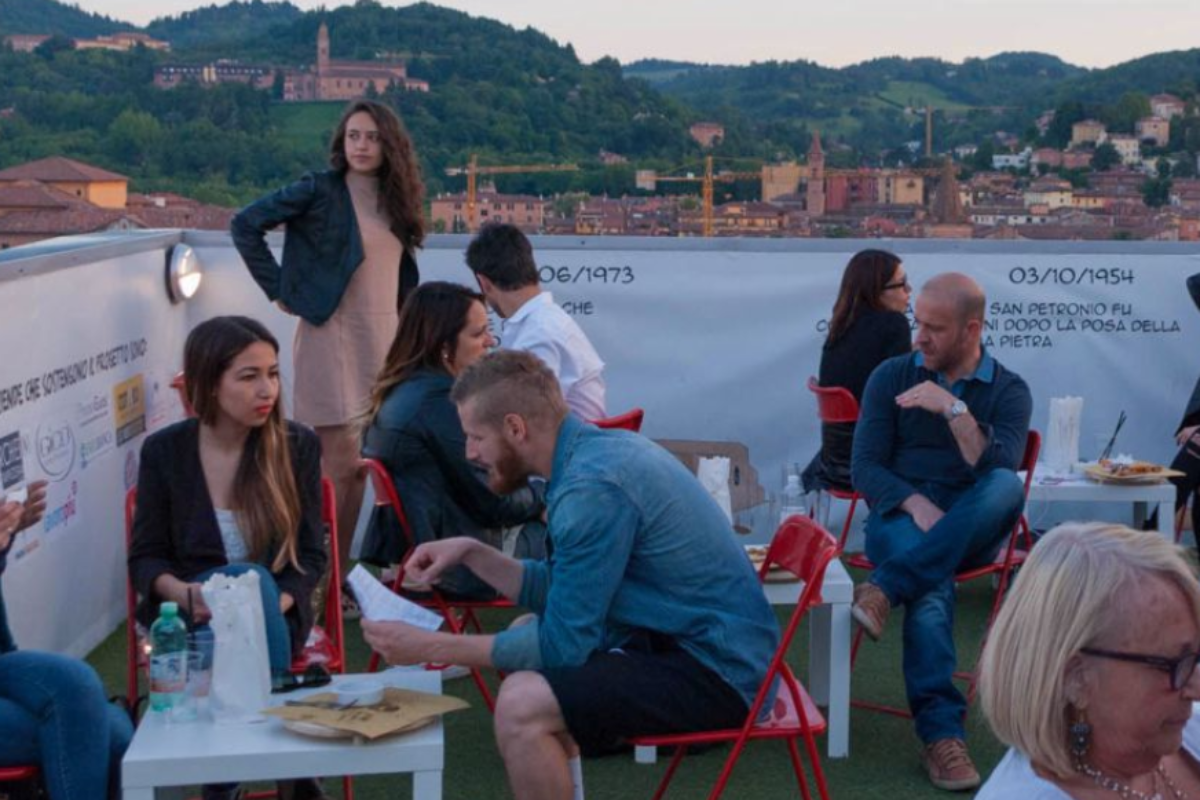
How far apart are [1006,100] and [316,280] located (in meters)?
15.5

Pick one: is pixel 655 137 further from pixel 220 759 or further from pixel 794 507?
pixel 220 759

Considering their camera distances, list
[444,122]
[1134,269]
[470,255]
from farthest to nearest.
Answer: [444,122] < [1134,269] < [470,255]

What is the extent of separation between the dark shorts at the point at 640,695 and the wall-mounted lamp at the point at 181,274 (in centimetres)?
424

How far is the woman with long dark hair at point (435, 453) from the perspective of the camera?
Answer: 16.3 feet

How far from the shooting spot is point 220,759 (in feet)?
10.3

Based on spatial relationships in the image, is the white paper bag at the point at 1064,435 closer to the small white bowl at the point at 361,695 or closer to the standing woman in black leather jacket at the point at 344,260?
the standing woman in black leather jacket at the point at 344,260

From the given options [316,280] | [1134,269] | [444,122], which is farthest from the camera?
[444,122]

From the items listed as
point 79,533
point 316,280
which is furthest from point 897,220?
point 79,533

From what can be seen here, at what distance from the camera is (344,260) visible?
659 centimetres

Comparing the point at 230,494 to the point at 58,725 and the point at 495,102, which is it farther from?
the point at 495,102

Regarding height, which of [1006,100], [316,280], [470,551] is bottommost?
[470,551]

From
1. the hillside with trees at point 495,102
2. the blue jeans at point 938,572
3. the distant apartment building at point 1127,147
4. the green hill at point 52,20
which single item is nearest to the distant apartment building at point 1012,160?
the hillside with trees at point 495,102

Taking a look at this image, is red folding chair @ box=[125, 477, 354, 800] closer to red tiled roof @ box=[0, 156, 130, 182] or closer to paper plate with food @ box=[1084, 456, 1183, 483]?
paper plate with food @ box=[1084, 456, 1183, 483]

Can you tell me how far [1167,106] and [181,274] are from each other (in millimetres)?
10462
